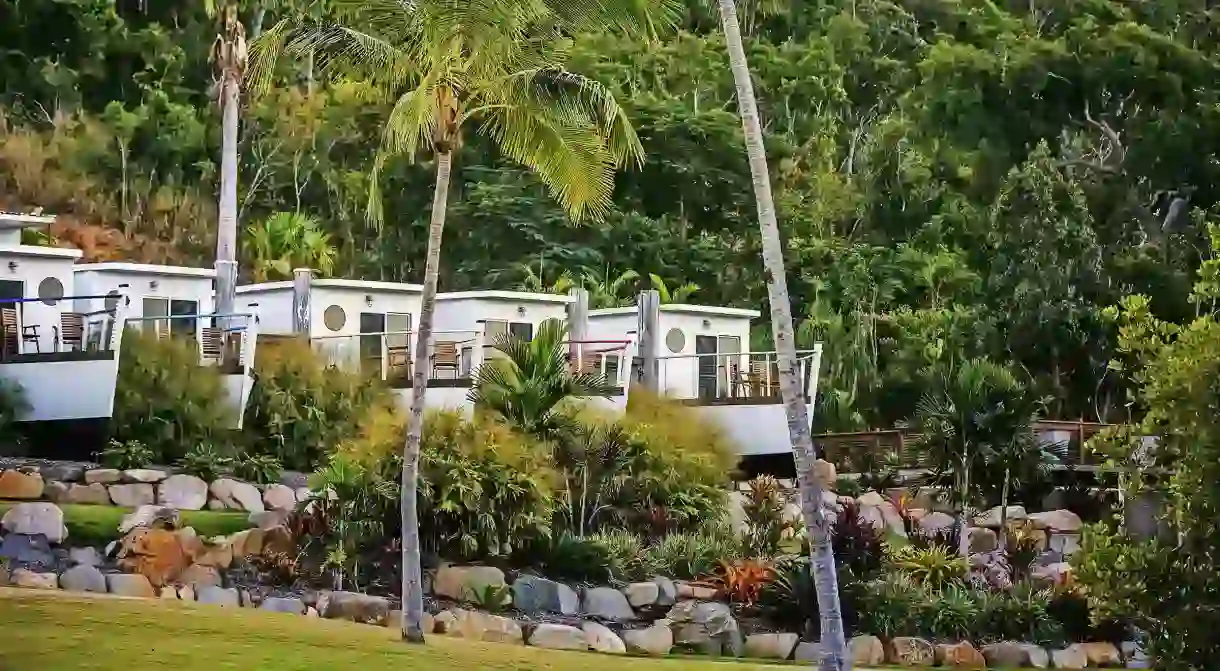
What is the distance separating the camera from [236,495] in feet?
50.2

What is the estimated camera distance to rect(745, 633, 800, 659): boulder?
13211 mm

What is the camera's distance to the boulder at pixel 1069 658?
1391cm

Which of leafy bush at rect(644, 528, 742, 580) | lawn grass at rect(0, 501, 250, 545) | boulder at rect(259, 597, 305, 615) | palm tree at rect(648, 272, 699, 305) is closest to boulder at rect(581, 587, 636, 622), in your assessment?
leafy bush at rect(644, 528, 742, 580)

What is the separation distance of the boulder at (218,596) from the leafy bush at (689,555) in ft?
12.1

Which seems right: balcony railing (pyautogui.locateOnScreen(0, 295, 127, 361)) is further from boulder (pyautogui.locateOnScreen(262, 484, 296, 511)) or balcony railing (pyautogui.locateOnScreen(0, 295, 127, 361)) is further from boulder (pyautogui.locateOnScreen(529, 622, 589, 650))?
boulder (pyautogui.locateOnScreen(529, 622, 589, 650))

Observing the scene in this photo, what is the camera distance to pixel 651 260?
27203mm

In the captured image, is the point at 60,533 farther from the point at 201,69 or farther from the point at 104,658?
the point at 201,69

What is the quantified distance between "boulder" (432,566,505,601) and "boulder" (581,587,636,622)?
2.46 feet

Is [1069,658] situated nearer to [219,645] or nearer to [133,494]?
[219,645]

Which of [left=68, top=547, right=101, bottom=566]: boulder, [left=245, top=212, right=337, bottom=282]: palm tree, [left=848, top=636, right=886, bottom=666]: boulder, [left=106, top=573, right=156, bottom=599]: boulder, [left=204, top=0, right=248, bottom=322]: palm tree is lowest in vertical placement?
[left=848, top=636, right=886, bottom=666]: boulder

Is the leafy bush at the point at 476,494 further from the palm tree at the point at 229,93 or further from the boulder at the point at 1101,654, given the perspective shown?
the palm tree at the point at 229,93

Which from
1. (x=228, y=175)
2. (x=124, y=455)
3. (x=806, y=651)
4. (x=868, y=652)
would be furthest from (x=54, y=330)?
(x=868, y=652)

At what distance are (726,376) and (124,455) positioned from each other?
733 centimetres

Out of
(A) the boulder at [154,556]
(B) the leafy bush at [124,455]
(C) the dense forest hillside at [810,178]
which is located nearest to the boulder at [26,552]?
(A) the boulder at [154,556]
